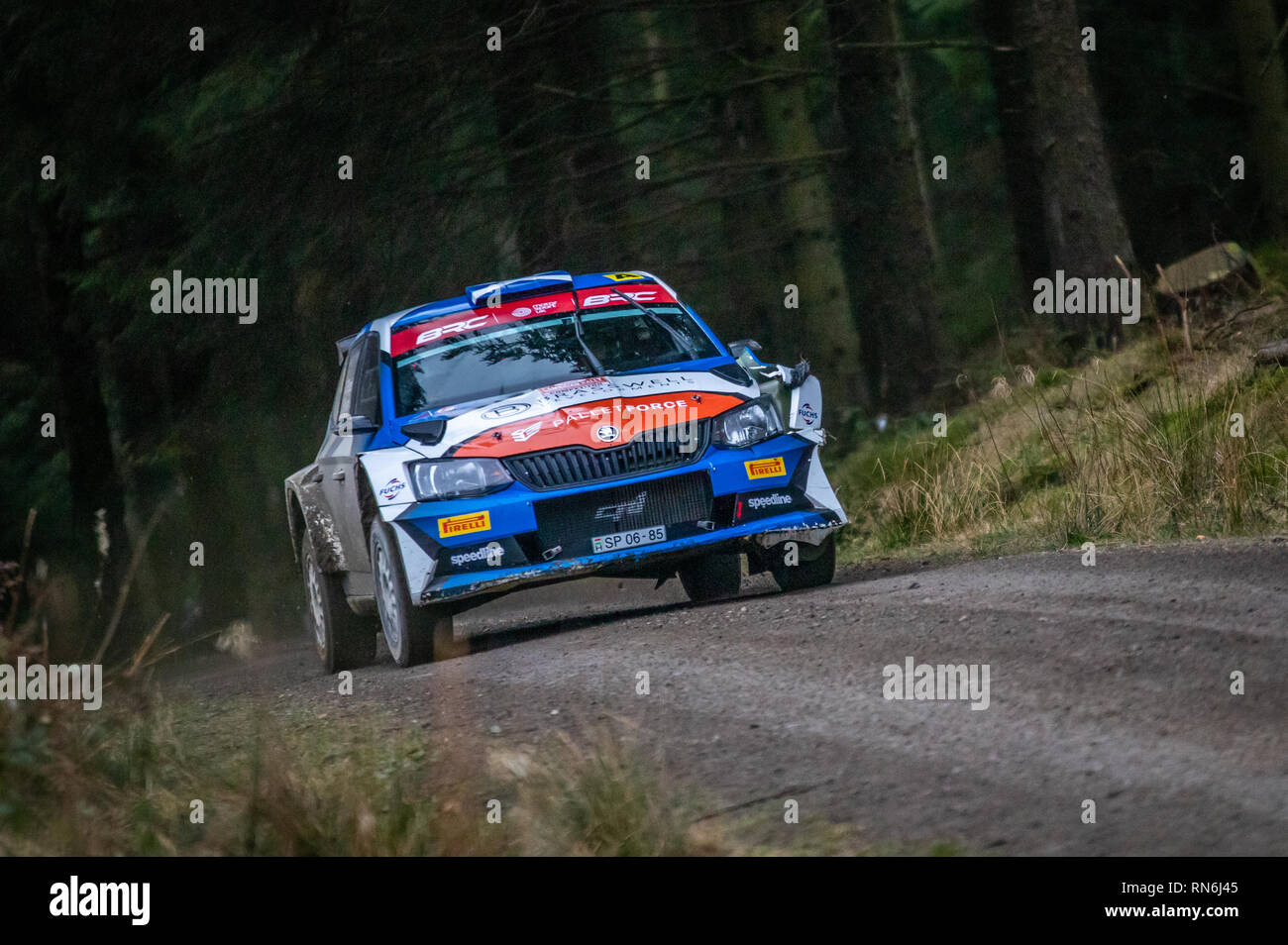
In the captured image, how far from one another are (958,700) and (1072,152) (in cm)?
1155

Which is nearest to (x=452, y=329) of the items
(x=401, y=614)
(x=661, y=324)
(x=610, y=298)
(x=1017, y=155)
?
(x=610, y=298)

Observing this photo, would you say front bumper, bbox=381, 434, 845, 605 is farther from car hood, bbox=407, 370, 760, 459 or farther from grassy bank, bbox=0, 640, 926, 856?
grassy bank, bbox=0, 640, 926, 856

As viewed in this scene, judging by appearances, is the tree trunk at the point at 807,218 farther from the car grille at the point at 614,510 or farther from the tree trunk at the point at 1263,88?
the car grille at the point at 614,510

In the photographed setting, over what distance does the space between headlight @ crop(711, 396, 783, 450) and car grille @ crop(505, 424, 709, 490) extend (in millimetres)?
257

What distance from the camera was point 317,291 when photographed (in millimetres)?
18281

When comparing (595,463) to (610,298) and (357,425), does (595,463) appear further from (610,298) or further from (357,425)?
(610,298)

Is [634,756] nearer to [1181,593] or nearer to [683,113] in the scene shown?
[1181,593]

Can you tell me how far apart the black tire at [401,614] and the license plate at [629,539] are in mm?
874

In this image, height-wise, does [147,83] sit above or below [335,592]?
above

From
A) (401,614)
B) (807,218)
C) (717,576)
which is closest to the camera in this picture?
(401,614)

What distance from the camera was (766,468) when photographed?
953cm

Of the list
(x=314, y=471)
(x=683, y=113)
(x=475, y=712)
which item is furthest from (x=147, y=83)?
(x=475, y=712)

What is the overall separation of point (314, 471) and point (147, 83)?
854 cm

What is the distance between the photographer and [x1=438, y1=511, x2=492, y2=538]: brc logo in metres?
8.98
